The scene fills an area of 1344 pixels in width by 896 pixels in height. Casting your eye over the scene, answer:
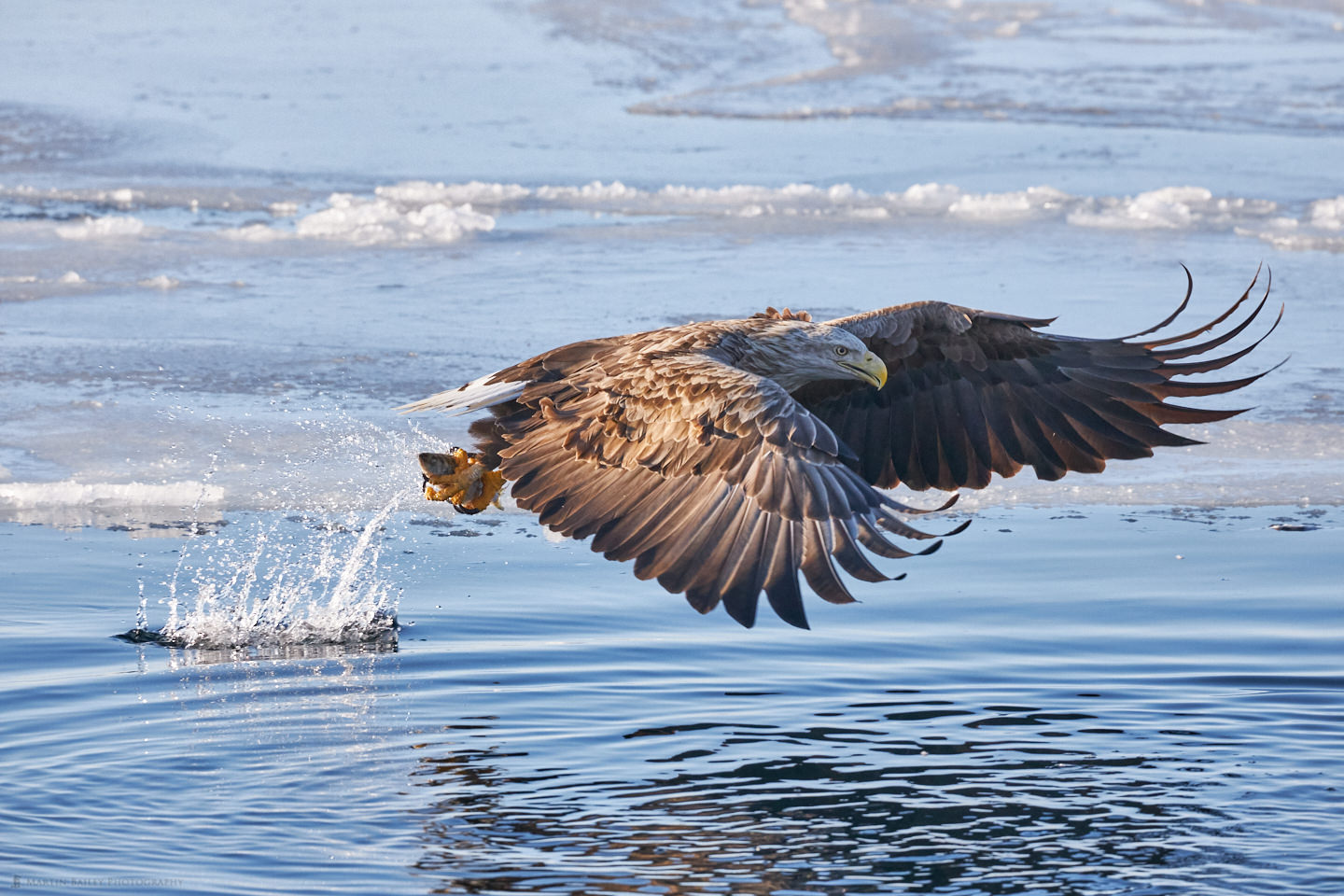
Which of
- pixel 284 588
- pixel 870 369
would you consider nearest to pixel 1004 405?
pixel 870 369

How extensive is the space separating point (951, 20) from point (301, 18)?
691 cm

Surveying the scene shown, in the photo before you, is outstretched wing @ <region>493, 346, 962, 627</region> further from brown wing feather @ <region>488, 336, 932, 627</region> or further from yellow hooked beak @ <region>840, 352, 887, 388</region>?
yellow hooked beak @ <region>840, 352, 887, 388</region>

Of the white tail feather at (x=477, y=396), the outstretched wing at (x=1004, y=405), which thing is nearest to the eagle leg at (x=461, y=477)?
the white tail feather at (x=477, y=396)

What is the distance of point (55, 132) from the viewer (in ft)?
44.0

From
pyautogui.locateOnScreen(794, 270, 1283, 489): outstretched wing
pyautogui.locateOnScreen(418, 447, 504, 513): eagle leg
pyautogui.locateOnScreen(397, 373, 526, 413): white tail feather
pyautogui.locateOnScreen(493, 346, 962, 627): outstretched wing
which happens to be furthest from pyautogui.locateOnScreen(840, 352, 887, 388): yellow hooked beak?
pyautogui.locateOnScreen(418, 447, 504, 513): eagle leg

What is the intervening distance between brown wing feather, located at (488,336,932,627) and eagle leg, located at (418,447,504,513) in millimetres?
554

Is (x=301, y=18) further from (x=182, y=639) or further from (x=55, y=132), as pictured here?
(x=182, y=639)

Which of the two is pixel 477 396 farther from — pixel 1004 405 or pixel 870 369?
pixel 1004 405

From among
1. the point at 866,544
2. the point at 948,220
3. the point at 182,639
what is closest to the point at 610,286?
the point at 948,220

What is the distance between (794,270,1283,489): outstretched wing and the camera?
5891 mm

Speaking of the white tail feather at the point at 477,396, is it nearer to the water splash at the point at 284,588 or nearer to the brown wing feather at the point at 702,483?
the brown wing feather at the point at 702,483

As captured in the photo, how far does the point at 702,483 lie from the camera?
4570mm

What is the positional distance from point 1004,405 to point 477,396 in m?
1.70

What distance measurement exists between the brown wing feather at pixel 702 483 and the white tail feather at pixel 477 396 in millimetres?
198
